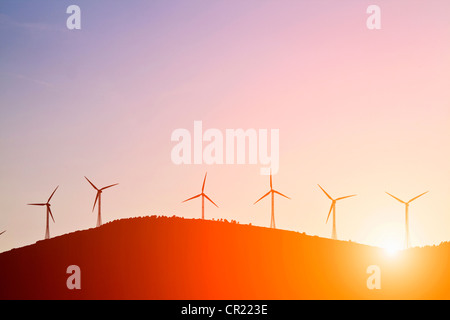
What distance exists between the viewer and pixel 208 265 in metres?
50.2

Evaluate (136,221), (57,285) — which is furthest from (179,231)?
(57,285)

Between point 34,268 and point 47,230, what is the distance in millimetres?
14450

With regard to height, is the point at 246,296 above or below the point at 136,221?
below

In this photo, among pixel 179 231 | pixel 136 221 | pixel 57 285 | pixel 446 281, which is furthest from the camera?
pixel 136 221

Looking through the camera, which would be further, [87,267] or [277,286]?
[87,267]

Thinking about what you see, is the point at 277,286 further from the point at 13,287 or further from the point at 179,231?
the point at 13,287

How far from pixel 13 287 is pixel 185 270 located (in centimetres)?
1448

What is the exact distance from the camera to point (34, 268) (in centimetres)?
5256

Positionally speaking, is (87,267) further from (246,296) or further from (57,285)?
(246,296)

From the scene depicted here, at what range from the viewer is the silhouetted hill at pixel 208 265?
145 ft

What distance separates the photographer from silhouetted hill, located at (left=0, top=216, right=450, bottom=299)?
44125mm
